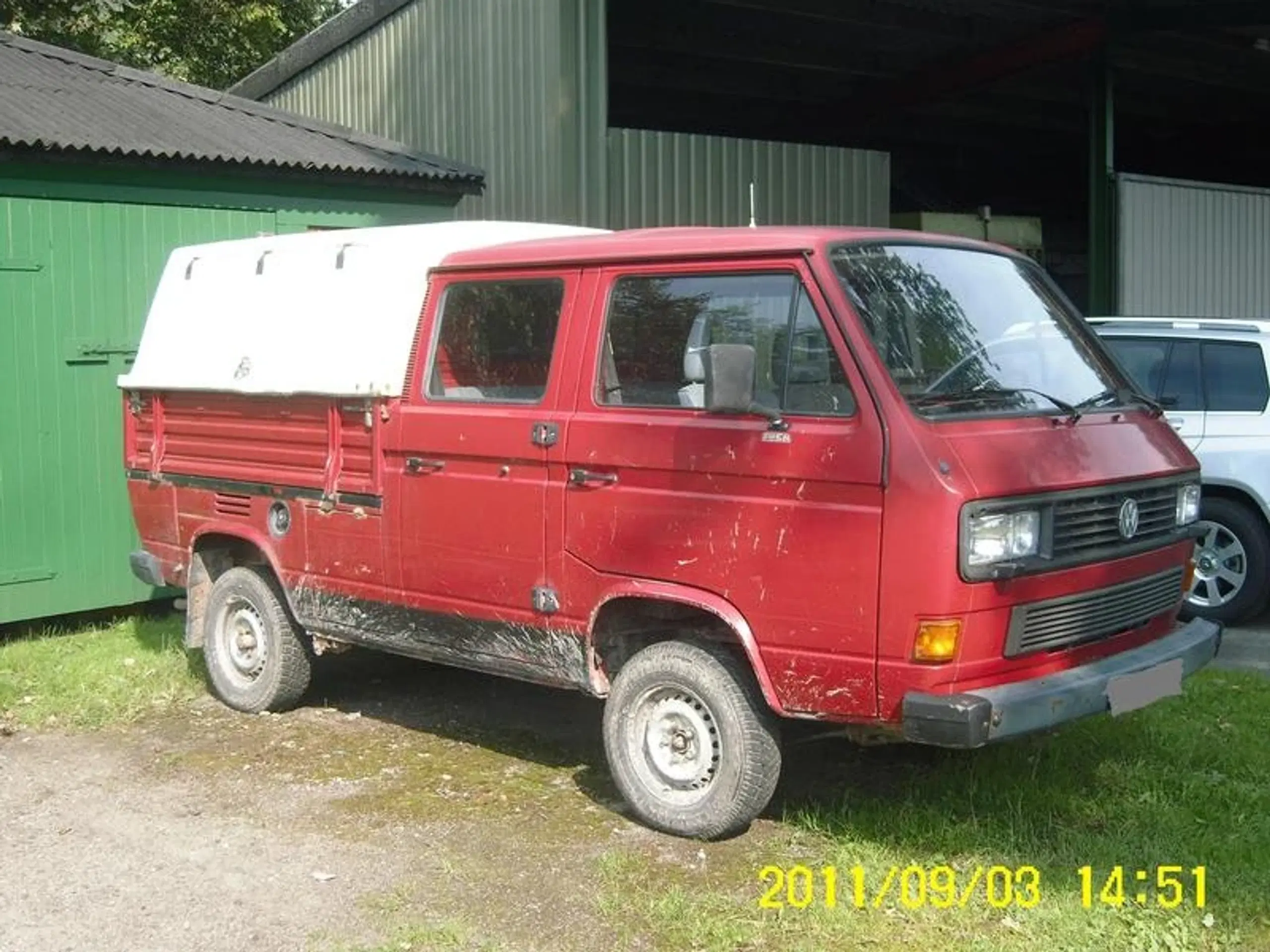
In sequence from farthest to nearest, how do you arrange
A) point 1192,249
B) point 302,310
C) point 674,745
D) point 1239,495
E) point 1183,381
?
point 1192,249 → point 1183,381 → point 1239,495 → point 302,310 → point 674,745

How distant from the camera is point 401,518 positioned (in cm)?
609

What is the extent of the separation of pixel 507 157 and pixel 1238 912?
885 cm

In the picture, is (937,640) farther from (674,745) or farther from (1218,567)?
(1218,567)

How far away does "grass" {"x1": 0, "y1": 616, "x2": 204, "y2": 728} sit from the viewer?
7.19 metres

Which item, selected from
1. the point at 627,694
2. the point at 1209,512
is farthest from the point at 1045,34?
the point at 627,694

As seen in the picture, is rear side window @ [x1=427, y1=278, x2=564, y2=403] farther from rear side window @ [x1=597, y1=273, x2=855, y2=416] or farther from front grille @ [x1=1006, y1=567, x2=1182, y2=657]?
front grille @ [x1=1006, y1=567, x2=1182, y2=657]

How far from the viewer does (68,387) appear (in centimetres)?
895

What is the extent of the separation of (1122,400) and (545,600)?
2410 millimetres

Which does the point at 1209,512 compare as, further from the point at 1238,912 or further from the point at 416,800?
the point at 416,800

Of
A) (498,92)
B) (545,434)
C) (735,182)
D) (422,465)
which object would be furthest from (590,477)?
(735,182)

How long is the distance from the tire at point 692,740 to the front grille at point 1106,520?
1201 millimetres

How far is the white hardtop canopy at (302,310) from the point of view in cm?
621

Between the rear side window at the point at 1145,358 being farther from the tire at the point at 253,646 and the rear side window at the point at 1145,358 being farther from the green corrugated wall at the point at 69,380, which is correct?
the green corrugated wall at the point at 69,380

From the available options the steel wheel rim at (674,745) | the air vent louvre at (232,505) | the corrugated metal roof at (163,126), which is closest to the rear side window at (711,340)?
the steel wheel rim at (674,745)
